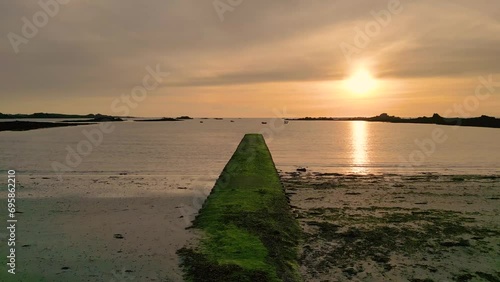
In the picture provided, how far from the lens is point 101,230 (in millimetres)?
10906

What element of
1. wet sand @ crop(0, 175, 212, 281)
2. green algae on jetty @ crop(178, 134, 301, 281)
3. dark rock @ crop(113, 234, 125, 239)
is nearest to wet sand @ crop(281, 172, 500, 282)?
green algae on jetty @ crop(178, 134, 301, 281)

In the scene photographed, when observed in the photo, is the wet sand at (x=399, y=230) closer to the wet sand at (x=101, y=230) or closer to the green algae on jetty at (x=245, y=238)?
the green algae on jetty at (x=245, y=238)

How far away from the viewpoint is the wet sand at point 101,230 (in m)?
8.02

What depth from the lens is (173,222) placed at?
38.7 feet

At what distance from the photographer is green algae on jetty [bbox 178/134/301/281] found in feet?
25.0

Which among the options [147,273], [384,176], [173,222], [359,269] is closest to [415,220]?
[359,269]

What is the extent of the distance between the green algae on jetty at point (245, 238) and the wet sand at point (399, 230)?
0.54 metres

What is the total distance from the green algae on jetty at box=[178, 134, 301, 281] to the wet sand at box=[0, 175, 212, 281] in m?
0.53

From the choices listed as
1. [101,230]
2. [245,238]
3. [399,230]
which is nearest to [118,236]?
[101,230]

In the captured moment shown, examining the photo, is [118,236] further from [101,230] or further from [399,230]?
[399,230]

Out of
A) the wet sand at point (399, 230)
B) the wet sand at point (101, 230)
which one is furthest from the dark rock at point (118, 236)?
the wet sand at point (399, 230)

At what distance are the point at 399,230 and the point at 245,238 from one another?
4462 millimetres

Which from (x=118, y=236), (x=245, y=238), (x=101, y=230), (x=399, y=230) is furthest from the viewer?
(x=399, y=230)

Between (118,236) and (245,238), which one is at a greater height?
(245,238)
